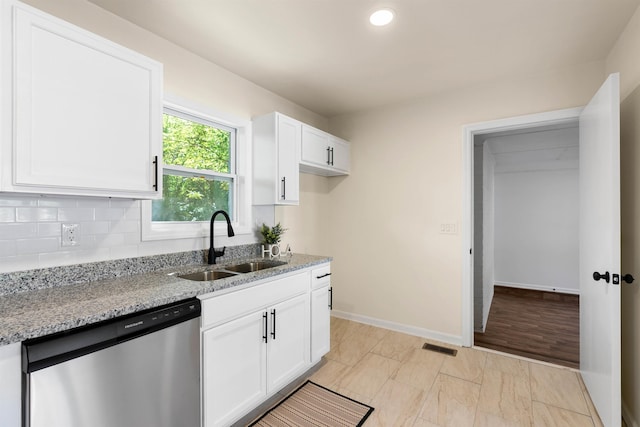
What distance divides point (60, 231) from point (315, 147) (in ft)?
7.19

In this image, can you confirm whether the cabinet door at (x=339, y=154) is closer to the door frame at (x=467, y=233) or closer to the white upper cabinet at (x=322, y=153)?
the white upper cabinet at (x=322, y=153)

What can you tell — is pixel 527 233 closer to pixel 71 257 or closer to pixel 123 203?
pixel 123 203

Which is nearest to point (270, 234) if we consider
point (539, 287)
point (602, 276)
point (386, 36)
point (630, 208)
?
point (386, 36)

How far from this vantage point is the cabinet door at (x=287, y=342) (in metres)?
2.09

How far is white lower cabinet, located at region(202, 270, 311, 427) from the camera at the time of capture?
1700mm

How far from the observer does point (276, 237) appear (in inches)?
116

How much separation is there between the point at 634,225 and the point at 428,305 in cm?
182

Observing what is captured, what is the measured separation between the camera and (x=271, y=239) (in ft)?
9.57

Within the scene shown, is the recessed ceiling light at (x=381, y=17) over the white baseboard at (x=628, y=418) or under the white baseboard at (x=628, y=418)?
over

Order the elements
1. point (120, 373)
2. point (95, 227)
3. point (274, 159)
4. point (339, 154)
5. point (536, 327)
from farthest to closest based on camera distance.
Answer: point (536, 327), point (339, 154), point (274, 159), point (95, 227), point (120, 373)

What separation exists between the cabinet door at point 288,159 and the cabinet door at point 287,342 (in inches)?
37.6

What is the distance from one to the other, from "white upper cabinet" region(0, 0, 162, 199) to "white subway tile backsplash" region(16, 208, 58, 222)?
0.32 metres

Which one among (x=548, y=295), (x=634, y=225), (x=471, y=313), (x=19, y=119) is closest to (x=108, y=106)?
(x=19, y=119)

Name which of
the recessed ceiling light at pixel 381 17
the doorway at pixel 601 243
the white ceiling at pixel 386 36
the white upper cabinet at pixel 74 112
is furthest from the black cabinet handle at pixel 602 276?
the white upper cabinet at pixel 74 112
